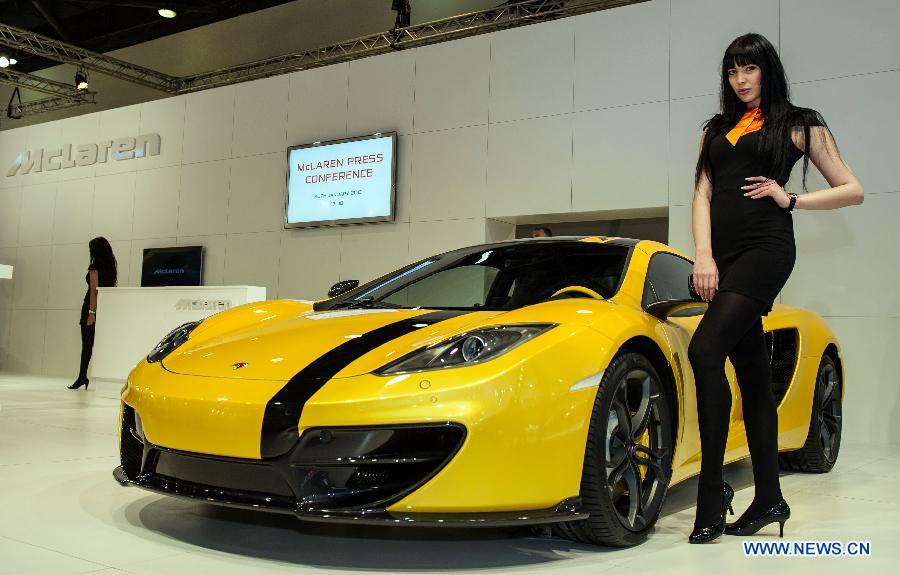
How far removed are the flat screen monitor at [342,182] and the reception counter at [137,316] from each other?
1.96m

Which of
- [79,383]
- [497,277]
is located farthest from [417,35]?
[497,277]

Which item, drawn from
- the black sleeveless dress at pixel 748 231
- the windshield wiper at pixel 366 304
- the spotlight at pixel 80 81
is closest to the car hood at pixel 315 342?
the windshield wiper at pixel 366 304

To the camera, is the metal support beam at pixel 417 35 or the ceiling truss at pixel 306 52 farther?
the ceiling truss at pixel 306 52

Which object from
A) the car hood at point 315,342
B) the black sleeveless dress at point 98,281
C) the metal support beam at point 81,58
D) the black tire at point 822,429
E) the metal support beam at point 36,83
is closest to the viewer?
the car hood at point 315,342

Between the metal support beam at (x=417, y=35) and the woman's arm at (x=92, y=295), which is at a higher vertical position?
the metal support beam at (x=417, y=35)

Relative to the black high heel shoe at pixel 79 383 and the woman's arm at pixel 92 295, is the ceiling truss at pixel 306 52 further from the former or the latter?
the black high heel shoe at pixel 79 383

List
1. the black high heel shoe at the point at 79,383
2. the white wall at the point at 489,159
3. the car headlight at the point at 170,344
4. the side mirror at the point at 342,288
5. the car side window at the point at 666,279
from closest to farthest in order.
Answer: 1. the car headlight at the point at 170,344
2. the car side window at the point at 666,279
3. the side mirror at the point at 342,288
4. the white wall at the point at 489,159
5. the black high heel shoe at the point at 79,383

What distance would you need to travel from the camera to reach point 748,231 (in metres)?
2.41

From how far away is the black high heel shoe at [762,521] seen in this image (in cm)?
248

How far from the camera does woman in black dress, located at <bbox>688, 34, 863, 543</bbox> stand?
7.79 ft

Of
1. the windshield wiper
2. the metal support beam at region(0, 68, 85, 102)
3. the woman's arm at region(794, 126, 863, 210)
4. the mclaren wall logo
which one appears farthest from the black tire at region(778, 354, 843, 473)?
the metal support beam at region(0, 68, 85, 102)

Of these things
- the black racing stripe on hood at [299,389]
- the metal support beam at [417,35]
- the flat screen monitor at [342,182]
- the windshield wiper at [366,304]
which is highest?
the metal support beam at [417,35]

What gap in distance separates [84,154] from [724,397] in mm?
10955

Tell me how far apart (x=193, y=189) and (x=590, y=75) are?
5286 millimetres
